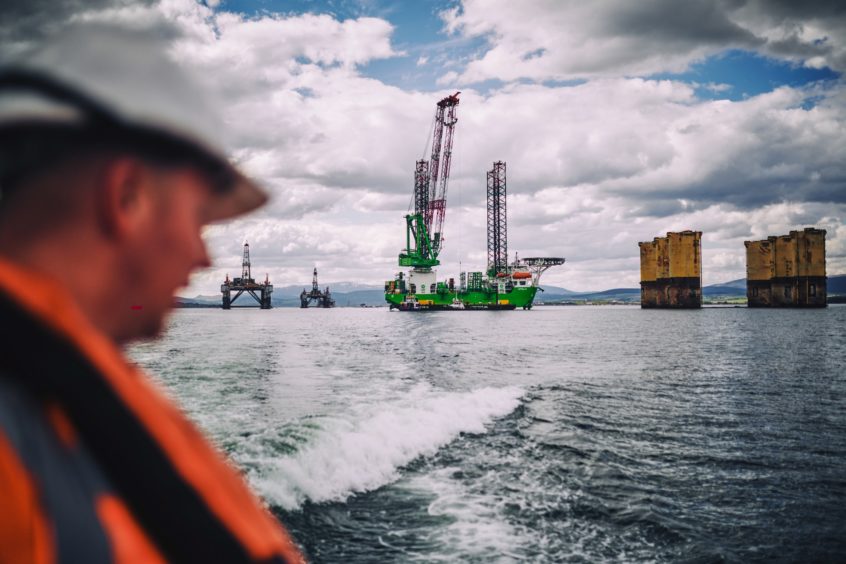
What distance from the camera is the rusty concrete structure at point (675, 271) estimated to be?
109m

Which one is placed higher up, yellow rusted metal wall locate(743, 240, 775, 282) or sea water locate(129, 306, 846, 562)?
yellow rusted metal wall locate(743, 240, 775, 282)

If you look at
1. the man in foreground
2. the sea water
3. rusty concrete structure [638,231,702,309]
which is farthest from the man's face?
rusty concrete structure [638,231,702,309]

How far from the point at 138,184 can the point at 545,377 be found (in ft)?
72.2

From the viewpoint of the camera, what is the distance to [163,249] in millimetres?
873

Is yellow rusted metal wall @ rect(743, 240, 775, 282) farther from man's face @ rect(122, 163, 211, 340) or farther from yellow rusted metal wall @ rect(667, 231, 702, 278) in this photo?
man's face @ rect(122, 163, 211, 340)

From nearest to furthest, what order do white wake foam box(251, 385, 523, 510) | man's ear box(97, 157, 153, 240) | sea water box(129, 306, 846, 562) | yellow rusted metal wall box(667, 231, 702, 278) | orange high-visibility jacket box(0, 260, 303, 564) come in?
orange high-visibility jacket box(0, 260, 303, 564) < man's ear box(97, 157, 153, 240) < sea water box(129, 306, 846, 562) < white wake foam box(251, 385, 523, 510) < yellow rusted metal wall box(667, 231, 702, 278)

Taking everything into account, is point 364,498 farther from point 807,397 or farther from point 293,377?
point 807,397

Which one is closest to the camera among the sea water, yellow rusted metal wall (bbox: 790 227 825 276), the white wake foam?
the sea water

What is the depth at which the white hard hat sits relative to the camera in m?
0.68

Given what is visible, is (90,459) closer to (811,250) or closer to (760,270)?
(811,250)

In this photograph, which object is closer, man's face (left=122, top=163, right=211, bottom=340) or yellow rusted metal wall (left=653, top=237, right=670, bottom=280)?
man's face (left=122, top=163, right=211, bottom=340)

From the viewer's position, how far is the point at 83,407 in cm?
65

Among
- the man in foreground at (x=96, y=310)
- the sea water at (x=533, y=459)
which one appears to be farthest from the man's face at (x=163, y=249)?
the sea water at (x=533, y=459)

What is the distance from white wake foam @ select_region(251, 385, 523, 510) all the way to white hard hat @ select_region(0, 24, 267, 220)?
26.6 feet
